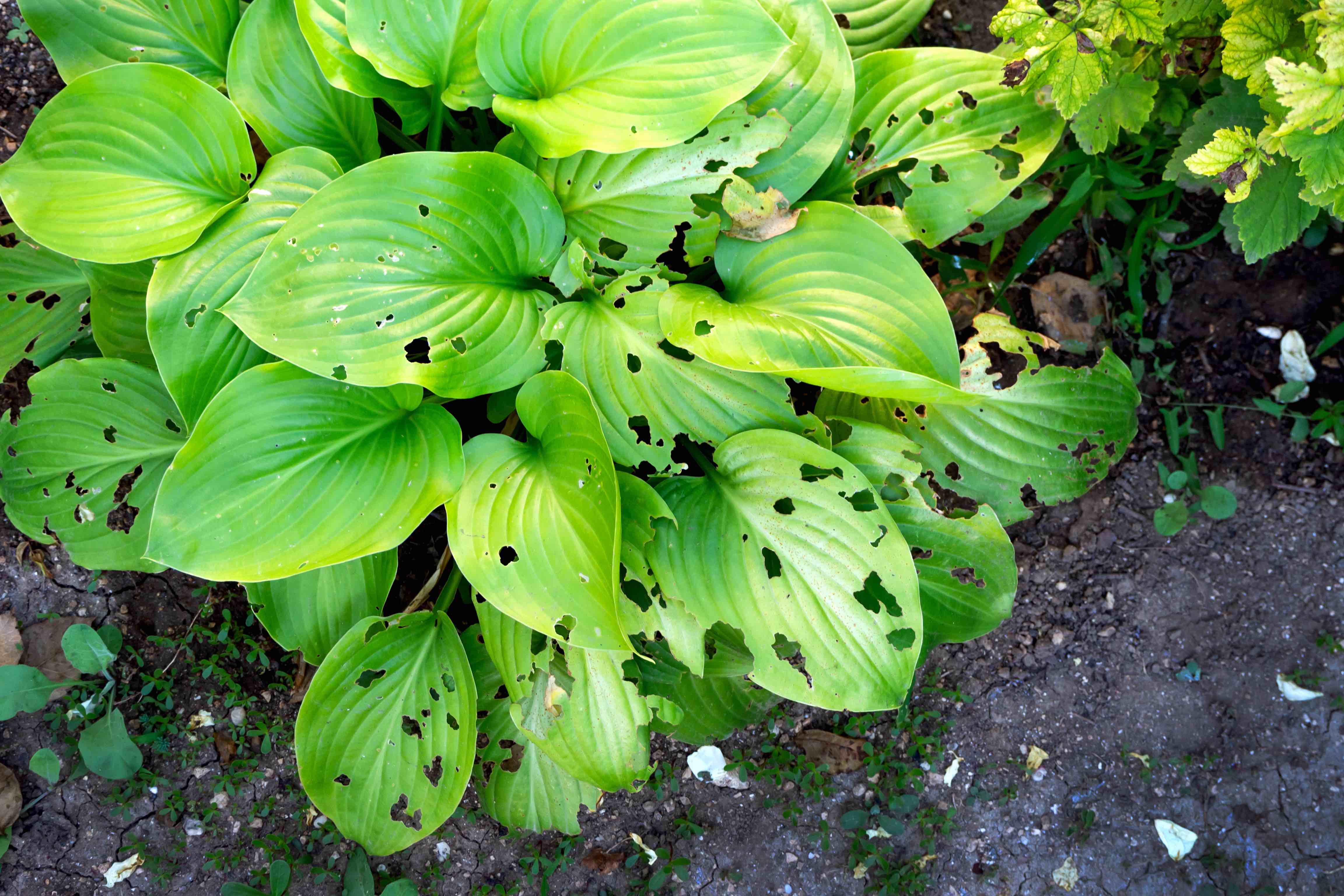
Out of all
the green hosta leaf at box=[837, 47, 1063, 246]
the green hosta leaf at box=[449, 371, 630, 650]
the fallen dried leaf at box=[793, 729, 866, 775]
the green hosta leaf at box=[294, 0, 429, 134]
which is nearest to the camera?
the green hosta leaf at box=[449, 371, 630, 650]

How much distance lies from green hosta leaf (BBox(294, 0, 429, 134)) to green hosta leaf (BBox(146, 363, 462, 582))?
0.56 meters

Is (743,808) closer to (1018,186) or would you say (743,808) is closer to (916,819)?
(916,819)

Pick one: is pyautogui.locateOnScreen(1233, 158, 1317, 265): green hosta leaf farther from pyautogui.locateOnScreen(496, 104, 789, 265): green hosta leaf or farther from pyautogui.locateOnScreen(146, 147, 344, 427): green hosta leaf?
pyautogui.locateOnScreen(146, 147, 344, 427): green hosta leaf

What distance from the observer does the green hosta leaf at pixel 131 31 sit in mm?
1617

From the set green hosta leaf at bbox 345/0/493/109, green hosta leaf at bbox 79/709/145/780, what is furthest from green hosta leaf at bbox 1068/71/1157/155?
green hosta leaf at bbox 79/709/145/780

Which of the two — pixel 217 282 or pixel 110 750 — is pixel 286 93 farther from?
pixel 110 750

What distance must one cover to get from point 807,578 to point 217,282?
1.21 m

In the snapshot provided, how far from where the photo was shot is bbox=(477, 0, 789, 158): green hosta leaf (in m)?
1.45

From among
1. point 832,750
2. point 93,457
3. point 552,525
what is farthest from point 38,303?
point 832,750

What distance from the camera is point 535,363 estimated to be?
5.05 ft

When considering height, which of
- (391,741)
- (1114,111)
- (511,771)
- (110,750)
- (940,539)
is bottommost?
(511,771)

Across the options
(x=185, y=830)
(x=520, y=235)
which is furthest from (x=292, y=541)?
(x=185, y=830)

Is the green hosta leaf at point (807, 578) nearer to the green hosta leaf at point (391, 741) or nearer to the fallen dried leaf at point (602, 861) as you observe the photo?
the green hosta leaf at point (391, 741)

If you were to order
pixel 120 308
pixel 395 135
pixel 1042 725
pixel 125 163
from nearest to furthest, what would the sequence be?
pixel 125 163, pixel 120 308, pixel 395 135, pixel 1042 725
